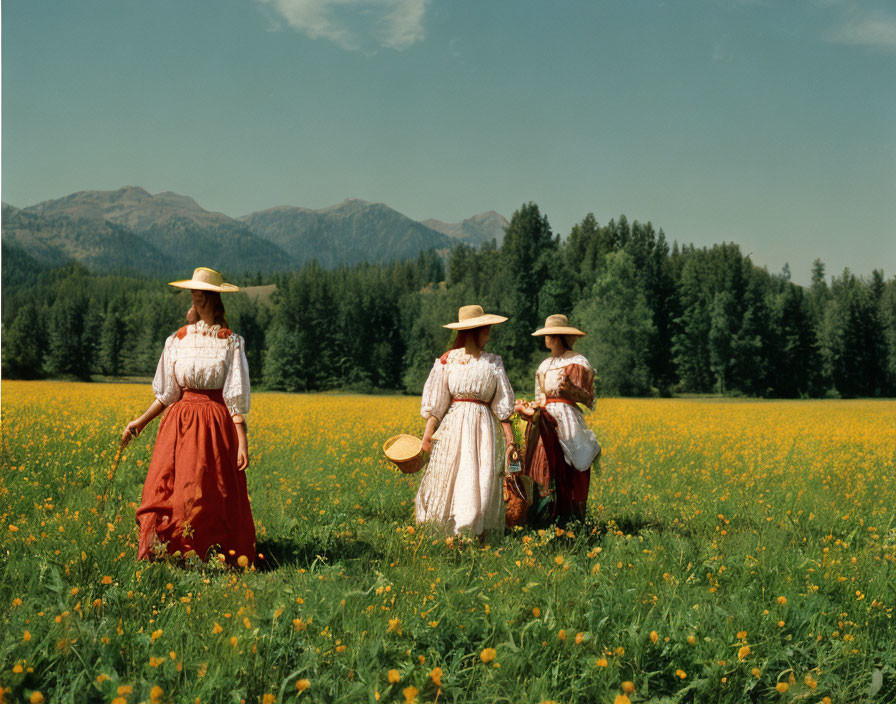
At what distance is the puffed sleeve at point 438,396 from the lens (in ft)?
20.0

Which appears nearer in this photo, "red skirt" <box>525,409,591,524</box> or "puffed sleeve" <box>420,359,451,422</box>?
"puffed sleeve" <box>420,359,451,422</box>

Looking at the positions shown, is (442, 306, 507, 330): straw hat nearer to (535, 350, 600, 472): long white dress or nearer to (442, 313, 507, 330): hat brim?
(442, 313, 507, 330): hat brim

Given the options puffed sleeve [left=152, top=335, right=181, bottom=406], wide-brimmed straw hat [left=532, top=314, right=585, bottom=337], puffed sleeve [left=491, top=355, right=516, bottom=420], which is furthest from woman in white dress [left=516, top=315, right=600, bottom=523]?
puffed sleeve [left=152, top=335, right=181, bottom=406]

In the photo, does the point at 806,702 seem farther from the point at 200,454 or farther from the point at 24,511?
the point at 24,511

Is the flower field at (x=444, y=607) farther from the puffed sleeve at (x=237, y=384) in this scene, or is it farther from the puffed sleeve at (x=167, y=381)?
the puffed sleeve at (x=237, y=384)

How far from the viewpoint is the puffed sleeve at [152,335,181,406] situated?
493 cm

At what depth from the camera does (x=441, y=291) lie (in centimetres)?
6022

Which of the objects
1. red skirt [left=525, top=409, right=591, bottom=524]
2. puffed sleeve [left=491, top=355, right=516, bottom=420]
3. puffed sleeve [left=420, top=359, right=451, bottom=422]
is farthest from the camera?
red skirt [left=525, top=409, right=591, bottom=524]

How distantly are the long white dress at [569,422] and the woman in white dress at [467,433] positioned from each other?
89 centimetres

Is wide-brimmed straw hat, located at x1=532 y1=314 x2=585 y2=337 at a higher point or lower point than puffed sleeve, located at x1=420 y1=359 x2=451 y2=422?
higher

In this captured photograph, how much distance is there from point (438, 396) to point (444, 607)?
2.46m

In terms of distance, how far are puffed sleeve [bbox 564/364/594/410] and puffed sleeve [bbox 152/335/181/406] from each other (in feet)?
11.7

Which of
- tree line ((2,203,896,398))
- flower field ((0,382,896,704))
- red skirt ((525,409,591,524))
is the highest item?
tree line ((2,203,896,398))

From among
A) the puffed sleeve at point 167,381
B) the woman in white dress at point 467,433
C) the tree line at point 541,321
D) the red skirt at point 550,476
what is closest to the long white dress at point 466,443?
the woman in white dress at point 467,433
